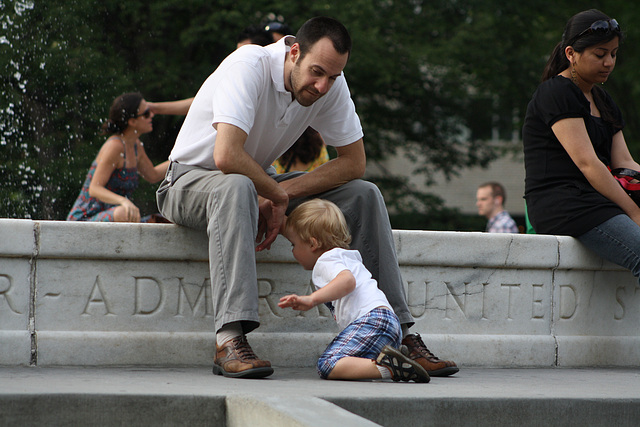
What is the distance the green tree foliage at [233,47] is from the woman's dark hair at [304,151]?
4.53 m

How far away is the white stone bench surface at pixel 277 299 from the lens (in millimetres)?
4141

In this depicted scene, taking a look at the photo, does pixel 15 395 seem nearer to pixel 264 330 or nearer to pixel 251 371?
pixel 251 371

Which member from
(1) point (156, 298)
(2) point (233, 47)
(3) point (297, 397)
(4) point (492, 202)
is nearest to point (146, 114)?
(1) point (156, 298)

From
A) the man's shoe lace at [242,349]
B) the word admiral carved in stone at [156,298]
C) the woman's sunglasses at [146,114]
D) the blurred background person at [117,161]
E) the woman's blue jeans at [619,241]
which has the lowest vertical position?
the man's shoe lace at [242,349]

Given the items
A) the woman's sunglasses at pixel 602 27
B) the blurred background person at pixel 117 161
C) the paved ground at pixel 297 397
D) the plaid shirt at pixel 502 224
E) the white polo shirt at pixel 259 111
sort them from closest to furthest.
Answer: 1. the paved ground at pixel 297 397
2. the white polo shirt at pixel 259 111
3. the woman's sunglasses at pixel 602 27
4. the blurred background person at pixel 117 161
5. the plaid shirt at pixel 502 224

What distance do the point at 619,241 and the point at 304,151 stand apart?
2.42 meters

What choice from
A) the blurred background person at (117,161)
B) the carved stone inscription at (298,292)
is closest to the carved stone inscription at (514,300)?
the carved stone inscription at (298,292)

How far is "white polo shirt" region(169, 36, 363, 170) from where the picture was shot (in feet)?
13.0

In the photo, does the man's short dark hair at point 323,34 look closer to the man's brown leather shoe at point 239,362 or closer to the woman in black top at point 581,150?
the man's brown leather shoe at point 239,362

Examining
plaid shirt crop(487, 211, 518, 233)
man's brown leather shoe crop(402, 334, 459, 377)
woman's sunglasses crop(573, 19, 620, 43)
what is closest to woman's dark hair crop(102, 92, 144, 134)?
man's brown leather shoe crop(402, 334, 459, 377)

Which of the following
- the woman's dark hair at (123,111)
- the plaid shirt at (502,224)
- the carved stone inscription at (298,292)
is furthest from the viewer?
the plaid shirt at (502,224)

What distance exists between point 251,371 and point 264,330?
87cm

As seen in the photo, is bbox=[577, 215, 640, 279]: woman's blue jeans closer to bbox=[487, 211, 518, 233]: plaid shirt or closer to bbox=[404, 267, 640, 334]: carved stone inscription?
bbox=[404, 267, 640, 334]: carved stone inscription

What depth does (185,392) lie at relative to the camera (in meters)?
3.13
